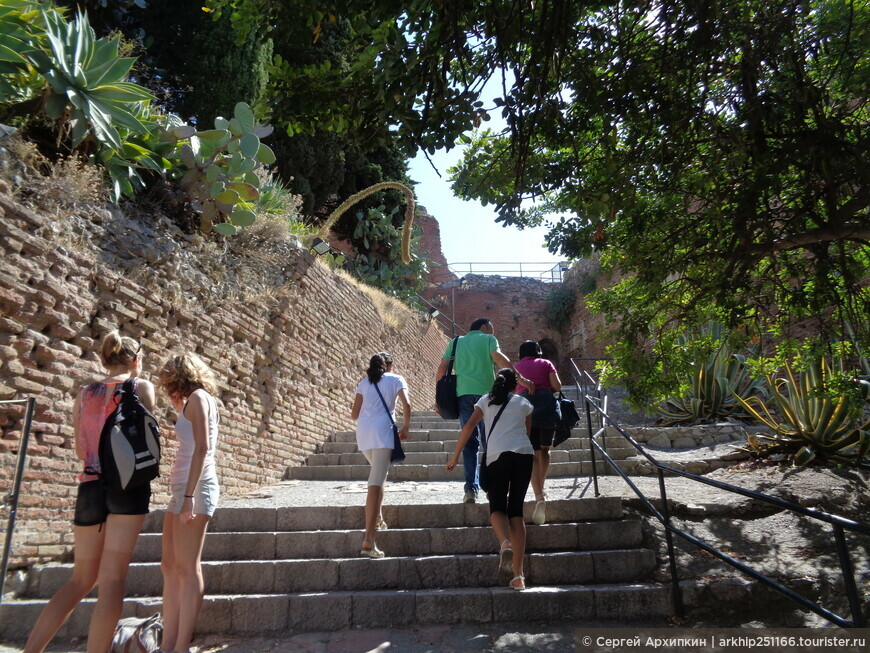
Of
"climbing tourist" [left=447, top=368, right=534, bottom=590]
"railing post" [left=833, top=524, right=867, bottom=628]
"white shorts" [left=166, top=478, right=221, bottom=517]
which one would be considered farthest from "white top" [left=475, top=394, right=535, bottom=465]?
"railing post" [left=833, top=524, right=867, bottom=628]

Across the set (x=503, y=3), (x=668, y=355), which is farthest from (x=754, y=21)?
(x=668, y=355)

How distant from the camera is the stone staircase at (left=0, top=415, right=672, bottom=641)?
3.75 metres

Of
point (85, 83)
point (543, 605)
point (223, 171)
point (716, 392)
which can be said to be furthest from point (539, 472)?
point (716, 392)

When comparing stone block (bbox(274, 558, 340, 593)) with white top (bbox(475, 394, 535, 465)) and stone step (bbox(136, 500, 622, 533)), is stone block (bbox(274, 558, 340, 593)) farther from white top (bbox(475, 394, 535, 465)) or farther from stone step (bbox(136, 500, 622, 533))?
white top (bbox(475, 394, 535, 465))

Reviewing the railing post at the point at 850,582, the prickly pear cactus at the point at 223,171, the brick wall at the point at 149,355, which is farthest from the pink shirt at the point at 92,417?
the prickly pear cactus at the point at 223,171

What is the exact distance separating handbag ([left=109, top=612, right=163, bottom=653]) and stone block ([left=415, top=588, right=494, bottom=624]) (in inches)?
57.4

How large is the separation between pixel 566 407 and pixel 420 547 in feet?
5.84

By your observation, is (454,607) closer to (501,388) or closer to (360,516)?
(360,516)

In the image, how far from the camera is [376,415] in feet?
15.0

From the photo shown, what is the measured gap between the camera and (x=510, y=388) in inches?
172

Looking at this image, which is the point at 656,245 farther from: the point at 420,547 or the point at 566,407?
the point at 420,547

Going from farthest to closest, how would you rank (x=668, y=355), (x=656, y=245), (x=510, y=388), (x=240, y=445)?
(x=240, y=445) < (x=668, y=355) < (x=656, y=245) < (x=510, y=388)

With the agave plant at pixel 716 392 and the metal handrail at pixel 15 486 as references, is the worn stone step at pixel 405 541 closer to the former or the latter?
the metal handrail at pixel 15 486

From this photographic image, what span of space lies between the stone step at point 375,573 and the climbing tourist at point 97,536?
1.16 meters
